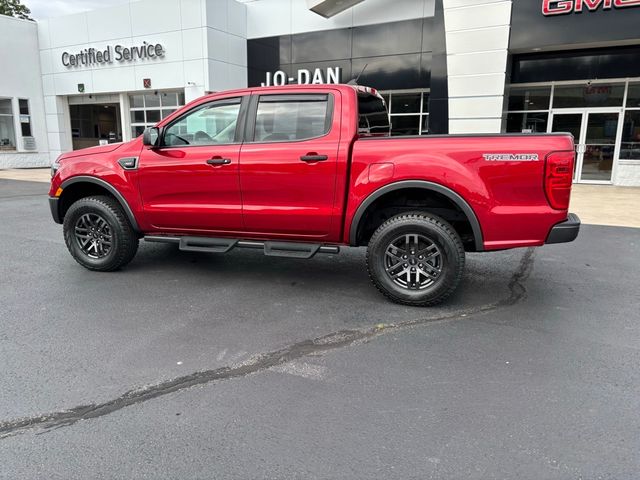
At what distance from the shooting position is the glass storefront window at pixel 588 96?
14.4m

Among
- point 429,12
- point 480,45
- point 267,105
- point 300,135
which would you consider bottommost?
point 300,135

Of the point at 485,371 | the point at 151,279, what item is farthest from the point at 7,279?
the point at 485,371

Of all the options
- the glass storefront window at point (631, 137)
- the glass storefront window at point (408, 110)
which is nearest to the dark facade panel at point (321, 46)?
the glass storefront window at point (408, 110)

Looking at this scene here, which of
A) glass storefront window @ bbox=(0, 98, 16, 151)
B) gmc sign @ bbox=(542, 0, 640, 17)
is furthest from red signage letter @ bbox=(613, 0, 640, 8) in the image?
glass storefront window @ bbox=(0, 98, 16, 151)

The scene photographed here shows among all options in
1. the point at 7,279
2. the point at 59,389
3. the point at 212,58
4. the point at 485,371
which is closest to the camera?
the point at 59,389

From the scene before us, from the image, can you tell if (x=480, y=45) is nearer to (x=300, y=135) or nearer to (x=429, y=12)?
(x=429, y=12)

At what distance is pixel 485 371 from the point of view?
11.2 ft

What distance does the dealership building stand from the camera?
44.9ft

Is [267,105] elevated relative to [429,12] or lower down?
lower down

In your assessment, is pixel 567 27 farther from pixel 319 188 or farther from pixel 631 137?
pixel 319 188

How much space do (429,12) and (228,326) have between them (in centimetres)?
1431

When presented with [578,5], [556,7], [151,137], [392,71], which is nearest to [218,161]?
[151,137]

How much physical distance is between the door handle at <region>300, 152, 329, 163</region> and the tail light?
6.43 feet

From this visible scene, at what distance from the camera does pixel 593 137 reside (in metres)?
15.0
